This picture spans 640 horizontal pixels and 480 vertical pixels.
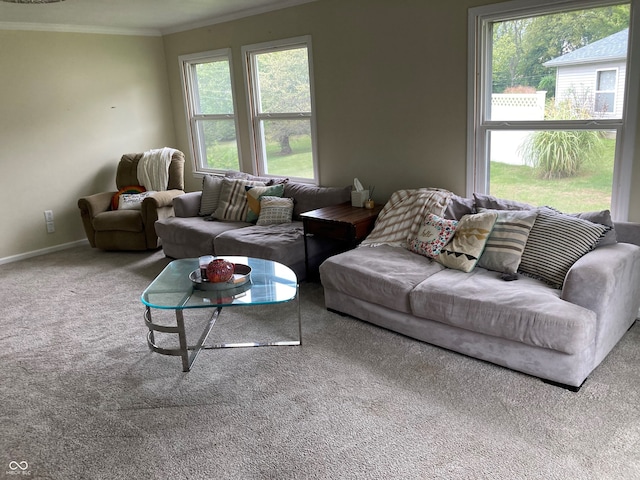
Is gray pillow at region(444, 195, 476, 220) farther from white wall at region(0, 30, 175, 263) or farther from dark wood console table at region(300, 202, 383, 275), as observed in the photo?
white wall at region(0, 30, 175, 263)

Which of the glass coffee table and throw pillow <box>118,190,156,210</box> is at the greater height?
throw pillow <box>118,190,156,210</box>

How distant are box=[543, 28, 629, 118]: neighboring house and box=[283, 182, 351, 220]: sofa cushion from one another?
1.79 meters

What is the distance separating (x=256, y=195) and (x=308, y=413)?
262cm

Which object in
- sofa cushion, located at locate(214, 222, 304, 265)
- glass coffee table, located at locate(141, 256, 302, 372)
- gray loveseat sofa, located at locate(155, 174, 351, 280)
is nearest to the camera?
glass coffee table, located at locate(141, 256, 302, 372)

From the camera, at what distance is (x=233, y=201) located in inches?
190

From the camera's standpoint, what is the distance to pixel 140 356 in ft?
10.1

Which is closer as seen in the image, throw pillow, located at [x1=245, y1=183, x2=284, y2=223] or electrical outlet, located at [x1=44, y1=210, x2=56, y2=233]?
throw pillow, located at [x1=245, y1=183, x2=284, y2=223]

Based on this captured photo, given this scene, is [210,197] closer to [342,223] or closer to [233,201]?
[233,201]

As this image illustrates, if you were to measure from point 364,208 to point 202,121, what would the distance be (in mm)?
2816

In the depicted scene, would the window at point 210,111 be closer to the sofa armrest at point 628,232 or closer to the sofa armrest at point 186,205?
the sofa armrest at point 186,205

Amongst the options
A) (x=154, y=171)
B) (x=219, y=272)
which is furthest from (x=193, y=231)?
(x=219, y=272)

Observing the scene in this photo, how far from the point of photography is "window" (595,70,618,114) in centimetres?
306

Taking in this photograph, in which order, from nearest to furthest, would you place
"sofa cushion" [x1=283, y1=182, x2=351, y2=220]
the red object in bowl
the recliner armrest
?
the red object in bowl
"sofa cushion" [x1=283, y1=182, x2=351, y2=220]
the recliner armrest

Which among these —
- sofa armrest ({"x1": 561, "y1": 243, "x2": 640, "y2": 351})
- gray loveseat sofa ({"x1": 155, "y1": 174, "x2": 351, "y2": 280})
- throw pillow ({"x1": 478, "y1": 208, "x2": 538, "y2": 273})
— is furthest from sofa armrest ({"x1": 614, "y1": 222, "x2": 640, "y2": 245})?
gray loveseat sofa ({"x1": 155, "y1": 174, "x2": 351, "y2": 280})
